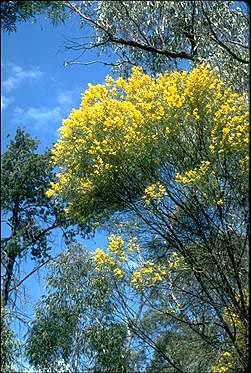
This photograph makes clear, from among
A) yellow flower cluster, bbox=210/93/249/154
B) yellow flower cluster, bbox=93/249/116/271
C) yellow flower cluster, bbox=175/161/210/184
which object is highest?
yellow flower cluster, bbox=210/93/249/154

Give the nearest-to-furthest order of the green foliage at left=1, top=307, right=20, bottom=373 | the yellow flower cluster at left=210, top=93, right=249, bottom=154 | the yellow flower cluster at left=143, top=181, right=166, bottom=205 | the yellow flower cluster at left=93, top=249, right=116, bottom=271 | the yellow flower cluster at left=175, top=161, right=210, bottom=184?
1. the yellow flower cluster at left=175, top=161, right=210, bottom=184
2. the yellow flower cluster at left=210, top=93, right=249, bottom=154
3. the yellow flower cluster at left=143, top=181, right=166, bottom=205
4. the yellow flower cluster at left=93, top=249, right=116, bottom=271
5. the green foliage at left=1, top=307, right=20, bottom=373

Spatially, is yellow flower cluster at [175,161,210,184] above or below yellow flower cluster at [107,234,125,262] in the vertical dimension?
above

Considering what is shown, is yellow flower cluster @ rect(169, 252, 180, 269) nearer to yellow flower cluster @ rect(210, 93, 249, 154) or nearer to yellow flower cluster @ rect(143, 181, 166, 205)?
yellow flower cluster @ rect(143, 181, 166, 205)

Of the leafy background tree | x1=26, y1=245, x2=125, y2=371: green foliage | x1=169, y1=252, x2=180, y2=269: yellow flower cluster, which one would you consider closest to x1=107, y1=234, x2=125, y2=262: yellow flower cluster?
the leafy background tree

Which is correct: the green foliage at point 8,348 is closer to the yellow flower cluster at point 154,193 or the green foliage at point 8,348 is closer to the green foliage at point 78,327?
the green foliage at point 78,327

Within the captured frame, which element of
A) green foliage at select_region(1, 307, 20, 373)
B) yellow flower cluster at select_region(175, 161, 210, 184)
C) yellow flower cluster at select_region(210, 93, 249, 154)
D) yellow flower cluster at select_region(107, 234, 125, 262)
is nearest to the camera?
yellow flower cluster at select_region(175, 161, 210, 184)

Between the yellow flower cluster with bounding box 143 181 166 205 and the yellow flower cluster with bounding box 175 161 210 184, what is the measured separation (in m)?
0.31

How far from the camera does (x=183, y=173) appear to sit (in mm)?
8219

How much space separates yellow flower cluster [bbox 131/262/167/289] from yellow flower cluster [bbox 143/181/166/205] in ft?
2.90

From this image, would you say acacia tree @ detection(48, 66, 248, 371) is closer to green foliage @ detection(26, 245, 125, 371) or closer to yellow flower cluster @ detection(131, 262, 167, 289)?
yellow flower cluster @ detection(131, 262, 167, 289)

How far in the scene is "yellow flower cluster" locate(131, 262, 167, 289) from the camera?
26.2 feet

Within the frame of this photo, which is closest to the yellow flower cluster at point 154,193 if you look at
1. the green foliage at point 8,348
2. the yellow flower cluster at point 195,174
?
the yellow flower cluster at point 195,174

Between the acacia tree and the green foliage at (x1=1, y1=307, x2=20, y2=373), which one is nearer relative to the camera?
the acacia tree

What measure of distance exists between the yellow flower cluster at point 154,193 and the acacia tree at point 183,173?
2cm
